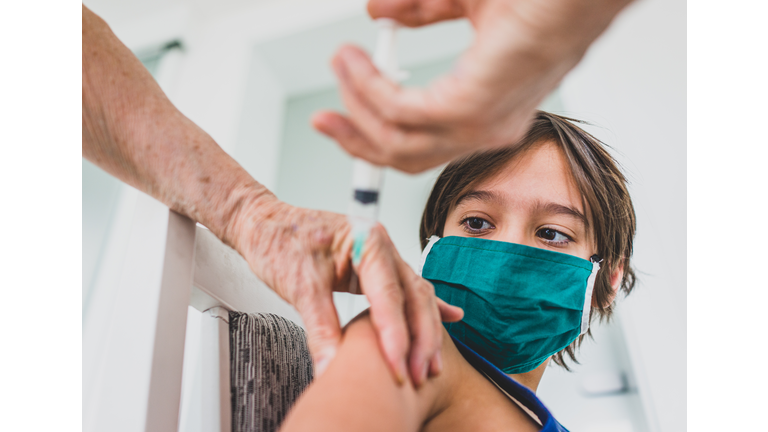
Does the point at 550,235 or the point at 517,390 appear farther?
the point at 550,235

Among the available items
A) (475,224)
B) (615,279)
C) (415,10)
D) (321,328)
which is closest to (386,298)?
(321,328)

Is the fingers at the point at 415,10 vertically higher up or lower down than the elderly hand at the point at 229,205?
higher up

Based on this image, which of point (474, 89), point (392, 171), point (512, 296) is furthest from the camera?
point (392, 171)

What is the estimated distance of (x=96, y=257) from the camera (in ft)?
6.90

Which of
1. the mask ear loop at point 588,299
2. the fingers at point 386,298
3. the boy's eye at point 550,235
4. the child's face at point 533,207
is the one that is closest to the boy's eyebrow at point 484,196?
the child's face at point 533,207

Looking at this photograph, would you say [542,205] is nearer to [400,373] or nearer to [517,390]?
[517,390]

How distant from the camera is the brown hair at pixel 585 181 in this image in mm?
924

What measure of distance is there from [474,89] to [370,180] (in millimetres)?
139

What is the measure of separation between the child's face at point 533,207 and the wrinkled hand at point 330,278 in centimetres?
43

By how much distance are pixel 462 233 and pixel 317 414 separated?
65 centimetres

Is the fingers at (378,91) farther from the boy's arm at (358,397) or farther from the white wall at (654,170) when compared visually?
the white wall at (654,170)

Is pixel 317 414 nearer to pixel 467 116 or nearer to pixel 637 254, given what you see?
pixel 467 116

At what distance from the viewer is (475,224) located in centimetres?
93

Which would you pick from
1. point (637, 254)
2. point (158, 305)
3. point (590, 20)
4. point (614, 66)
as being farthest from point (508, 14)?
point (614, 66)
